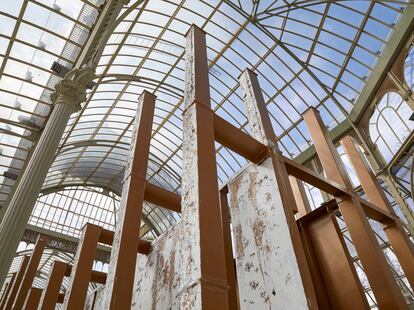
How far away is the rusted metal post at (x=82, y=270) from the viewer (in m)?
5.09

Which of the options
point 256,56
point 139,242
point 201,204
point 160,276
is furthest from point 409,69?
point 201,204

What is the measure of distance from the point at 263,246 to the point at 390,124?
1582cm

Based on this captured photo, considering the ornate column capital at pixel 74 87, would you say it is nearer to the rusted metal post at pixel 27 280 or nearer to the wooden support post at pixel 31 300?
the rusted metal post at pixel 27 280

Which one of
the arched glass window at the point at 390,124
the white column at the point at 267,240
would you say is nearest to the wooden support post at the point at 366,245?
the white column at the point at 267,240

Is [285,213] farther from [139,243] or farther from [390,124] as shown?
[390,124]

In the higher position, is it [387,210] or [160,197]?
[387,210]

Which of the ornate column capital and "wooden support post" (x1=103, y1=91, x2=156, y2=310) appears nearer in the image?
"wooden support post" (x1=103, y1=91, x2=156, y2=310)

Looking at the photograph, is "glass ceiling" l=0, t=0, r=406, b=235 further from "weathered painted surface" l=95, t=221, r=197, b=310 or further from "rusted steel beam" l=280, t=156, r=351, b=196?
"rusted steel beam" l=280, t=156, r=351, b=196

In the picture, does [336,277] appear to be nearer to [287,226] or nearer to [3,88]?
[287,226]

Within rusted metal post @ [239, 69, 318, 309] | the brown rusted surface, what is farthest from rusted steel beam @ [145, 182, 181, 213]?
rusted metal post @ [239, 69, 318, 309]

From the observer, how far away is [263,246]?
3.84 meters

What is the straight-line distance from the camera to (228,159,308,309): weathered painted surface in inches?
132

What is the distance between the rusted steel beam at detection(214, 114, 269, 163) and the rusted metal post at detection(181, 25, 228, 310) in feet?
0.87

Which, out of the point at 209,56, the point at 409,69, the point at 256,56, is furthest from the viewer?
the point at 209,56
